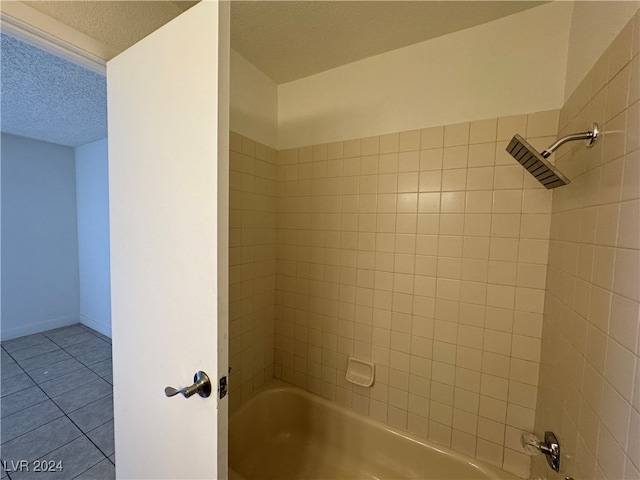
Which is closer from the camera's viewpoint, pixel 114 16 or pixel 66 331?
pixel 114 16

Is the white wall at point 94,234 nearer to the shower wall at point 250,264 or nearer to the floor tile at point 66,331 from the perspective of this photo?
the floor tile at point 66,331

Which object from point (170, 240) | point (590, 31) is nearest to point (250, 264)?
point (170, 240)

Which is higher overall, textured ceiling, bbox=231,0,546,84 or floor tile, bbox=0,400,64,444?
textured ceiling, bbox=231,0,546,84

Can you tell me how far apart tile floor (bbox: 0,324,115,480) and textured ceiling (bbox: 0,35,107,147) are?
2233 mm

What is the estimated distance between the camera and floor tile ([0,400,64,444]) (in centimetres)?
162

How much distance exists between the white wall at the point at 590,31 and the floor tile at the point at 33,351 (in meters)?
4.49

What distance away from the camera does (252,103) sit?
160 centimetres

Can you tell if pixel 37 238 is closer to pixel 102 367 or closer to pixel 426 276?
pixel 102 367

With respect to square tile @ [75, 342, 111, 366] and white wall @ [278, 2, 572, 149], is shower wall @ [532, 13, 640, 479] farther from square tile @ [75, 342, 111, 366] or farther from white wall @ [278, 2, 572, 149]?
square tile @ [75, 342, 111, 366]

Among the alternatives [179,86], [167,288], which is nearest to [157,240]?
[167,288]

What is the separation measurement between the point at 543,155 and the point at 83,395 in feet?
10.7

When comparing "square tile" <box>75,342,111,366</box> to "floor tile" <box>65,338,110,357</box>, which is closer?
"square tile" <box>75,342,111,366</box>

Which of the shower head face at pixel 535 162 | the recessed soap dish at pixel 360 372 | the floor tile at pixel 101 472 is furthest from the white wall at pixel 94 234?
the shower head face at pixel 535 162

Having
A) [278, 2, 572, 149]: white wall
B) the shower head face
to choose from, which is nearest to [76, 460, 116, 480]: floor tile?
[278, 2, 572, 149]: white wall
